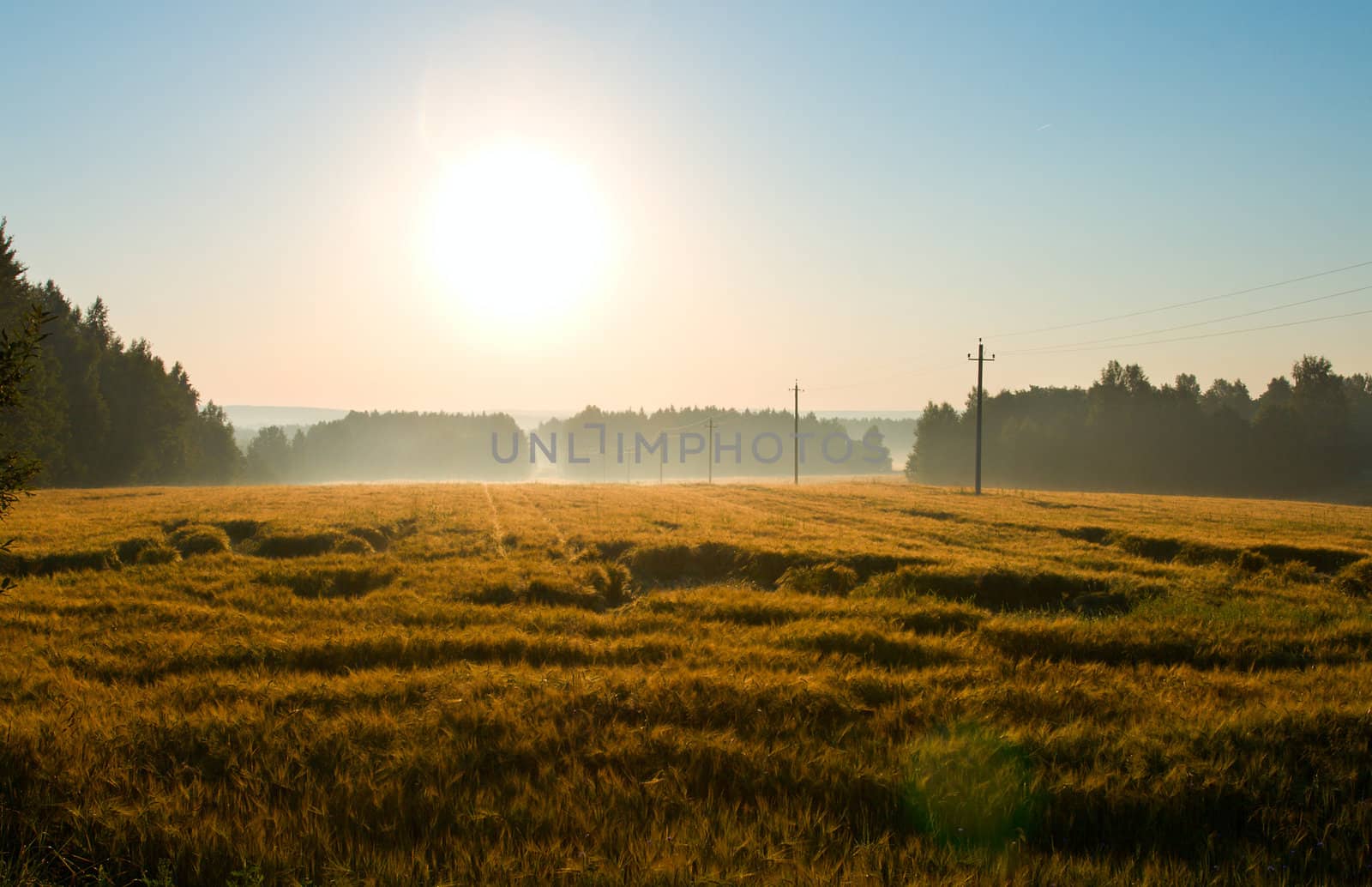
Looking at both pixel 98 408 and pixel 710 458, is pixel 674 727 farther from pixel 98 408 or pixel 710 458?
pixel 98 408

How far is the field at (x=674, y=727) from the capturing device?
4547mm

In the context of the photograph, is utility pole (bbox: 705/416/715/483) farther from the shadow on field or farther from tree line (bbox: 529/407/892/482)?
the shadow on field

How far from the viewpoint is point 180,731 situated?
595 centimetres

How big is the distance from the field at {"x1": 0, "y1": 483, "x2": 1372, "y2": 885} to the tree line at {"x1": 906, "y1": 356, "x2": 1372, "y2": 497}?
292 ft

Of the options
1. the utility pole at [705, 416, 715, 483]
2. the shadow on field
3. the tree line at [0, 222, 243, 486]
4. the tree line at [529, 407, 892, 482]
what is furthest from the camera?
the tree line at [529, 407, 892, 482]

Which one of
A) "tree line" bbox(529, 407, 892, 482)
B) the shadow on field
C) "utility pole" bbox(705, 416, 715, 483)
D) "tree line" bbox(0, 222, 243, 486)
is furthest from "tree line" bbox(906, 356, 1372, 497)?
"tree line" bbox(0, 222, 243, 486)

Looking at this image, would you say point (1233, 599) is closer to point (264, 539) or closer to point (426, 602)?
point (426, 602)

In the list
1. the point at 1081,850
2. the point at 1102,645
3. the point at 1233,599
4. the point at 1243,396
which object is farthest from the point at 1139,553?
the point at 1243,396

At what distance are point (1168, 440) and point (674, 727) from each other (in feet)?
338

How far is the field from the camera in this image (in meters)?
4.55

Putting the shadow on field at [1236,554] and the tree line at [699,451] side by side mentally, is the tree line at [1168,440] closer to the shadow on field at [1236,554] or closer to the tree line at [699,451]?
the tree line at [699,451]

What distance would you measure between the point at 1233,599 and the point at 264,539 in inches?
792

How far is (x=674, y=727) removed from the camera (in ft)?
20.8

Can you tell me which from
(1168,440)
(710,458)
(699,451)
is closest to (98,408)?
(710,458)
